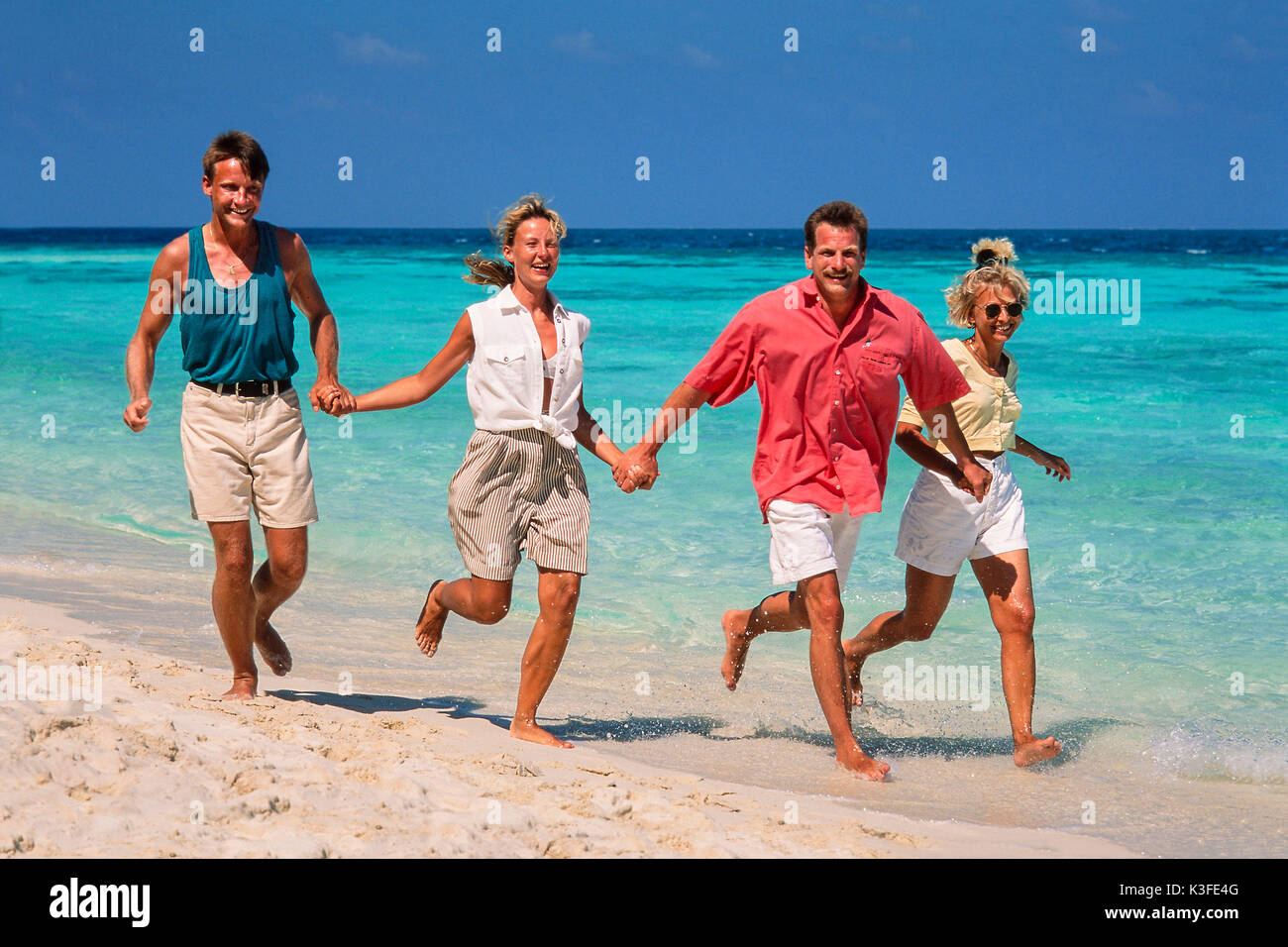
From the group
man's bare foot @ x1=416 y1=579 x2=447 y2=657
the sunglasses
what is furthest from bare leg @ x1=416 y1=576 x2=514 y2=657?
the sunglasses

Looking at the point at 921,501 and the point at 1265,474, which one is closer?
the point at 921,501

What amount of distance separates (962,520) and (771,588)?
2.88 m

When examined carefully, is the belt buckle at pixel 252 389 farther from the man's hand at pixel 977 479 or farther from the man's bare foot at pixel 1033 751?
the man's bare foot at pixel 1033 751

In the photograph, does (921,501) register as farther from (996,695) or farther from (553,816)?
(553,816)

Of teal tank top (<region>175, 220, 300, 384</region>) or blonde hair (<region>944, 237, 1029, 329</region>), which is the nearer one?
teal tank top (<region>175, 220, 300, 384</region>)

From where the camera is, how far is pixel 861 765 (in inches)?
183

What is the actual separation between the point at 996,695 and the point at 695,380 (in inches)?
91.4

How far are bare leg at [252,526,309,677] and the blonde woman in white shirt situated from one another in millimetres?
569

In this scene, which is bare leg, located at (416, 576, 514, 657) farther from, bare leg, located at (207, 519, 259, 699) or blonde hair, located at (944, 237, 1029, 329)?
blonde hair, located at (944, 237, 1029, 329)

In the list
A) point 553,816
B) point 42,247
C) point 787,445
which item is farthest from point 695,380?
point 42,247

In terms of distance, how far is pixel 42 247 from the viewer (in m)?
73.5

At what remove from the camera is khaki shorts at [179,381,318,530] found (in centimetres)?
478

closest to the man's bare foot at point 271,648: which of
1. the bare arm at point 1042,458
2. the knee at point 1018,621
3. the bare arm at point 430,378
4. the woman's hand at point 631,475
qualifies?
the bare arm at point 430,378

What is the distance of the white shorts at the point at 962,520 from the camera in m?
4.95
